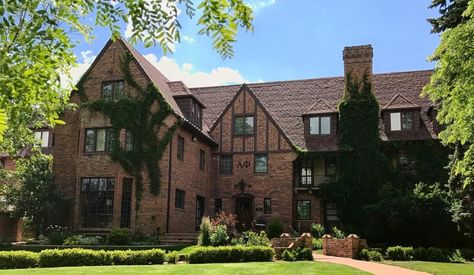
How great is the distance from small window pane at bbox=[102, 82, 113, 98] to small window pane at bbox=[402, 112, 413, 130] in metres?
17.7

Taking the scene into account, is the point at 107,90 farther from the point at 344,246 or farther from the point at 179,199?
the point at 344,246

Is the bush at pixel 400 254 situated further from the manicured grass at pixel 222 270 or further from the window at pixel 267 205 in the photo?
the window at pixel 267 205

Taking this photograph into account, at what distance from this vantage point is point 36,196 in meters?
27.7

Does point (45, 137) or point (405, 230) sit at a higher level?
point (45, 137)

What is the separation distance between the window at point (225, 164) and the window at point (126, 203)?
7862 mm

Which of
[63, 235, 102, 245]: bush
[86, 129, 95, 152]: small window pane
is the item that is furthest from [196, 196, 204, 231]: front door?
[63, 235, 102, 245]: bush

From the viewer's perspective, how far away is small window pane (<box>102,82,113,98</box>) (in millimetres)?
29234

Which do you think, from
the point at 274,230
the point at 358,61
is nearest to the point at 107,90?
the point at 274,230

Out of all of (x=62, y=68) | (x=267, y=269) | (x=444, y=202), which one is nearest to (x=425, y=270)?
(x=267, y=269)

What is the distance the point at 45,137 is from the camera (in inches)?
1526

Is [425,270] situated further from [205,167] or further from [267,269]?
[205,167]

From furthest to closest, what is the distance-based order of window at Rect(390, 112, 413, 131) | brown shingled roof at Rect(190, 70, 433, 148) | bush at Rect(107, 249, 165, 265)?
1. brown shingled roof at Rect(190, 70, 433, 148)
2. window at Rect(390, 112, 413, 131)
3. bush at Rect(107, 249, 165, 265)

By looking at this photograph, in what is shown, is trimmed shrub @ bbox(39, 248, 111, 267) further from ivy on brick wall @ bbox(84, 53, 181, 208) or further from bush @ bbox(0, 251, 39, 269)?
ivy on brick wall @ bbox(84, 53, 181, 208)

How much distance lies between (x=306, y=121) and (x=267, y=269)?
1889 cm
